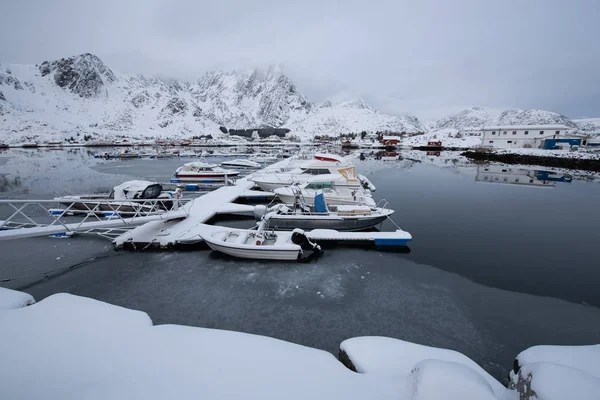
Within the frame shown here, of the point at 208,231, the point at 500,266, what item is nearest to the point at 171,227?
the point at 208,231

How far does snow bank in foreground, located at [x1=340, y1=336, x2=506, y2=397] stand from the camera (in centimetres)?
410

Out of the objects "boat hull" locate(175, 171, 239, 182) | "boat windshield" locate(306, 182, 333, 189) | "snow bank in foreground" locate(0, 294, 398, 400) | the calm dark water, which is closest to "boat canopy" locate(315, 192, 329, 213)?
"boat windshield" locate(306, 182, 333, 189)

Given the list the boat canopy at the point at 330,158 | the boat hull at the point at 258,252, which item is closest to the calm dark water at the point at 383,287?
the boat hull at the point at 258,252

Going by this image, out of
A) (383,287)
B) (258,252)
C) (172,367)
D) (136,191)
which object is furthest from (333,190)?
(172,367)

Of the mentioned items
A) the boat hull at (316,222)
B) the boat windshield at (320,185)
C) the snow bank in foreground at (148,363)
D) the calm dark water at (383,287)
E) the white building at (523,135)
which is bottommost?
the calm dark water at (383,287)

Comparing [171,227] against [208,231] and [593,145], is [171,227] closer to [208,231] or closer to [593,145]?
[208,231]

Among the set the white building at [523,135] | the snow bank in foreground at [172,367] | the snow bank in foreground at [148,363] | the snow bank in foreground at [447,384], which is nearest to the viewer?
the snow bank in foreground at [447,384]

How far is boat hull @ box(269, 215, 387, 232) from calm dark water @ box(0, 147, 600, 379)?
2360mm

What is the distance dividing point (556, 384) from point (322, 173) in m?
19.3

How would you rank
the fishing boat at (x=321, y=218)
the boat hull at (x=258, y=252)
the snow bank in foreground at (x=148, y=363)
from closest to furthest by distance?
the snow bank in foreground at (x=148, y=363), the boat hull at (x=258, y=252), the fishing boat at (x=321, y=218)

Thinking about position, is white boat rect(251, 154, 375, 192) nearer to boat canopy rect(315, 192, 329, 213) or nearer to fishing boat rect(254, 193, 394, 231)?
boat canopy rect(315, 192, 329, 213)

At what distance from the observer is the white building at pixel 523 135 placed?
68.2 metres

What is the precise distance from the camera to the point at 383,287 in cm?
979

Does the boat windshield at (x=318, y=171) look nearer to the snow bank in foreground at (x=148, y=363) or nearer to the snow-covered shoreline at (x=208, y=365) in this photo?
the snow-covered shoreline at (x=208, y=365)
